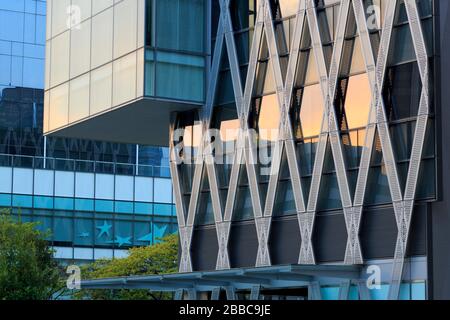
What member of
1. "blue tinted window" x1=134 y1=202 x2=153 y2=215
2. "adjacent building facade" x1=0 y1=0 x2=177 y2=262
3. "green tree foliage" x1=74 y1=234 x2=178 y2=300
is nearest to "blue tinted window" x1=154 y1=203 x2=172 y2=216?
"adjacent building facade" x1=0 y1=0 x2=177 y2=262

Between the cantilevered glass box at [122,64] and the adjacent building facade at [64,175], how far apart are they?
130 feet

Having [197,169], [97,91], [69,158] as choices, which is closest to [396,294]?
[197,169]

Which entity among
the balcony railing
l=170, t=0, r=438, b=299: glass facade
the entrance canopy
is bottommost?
the entrance canopy

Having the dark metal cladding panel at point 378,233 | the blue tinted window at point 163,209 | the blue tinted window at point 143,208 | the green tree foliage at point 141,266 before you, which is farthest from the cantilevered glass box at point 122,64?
the blue tinted window at point 163,209

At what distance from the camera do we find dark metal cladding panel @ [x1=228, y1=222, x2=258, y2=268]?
43094 mm

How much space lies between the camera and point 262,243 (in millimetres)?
42344

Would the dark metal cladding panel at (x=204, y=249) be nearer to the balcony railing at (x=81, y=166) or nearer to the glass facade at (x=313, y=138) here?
the glass facade at (x=313, y=138)

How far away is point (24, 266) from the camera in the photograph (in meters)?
62.2

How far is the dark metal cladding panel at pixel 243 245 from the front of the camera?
43.1 meters

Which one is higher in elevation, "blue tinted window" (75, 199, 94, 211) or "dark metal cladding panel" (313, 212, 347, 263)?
"blue tinted window" (75, 199, 94, 211)

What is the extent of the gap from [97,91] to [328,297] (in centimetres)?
1384

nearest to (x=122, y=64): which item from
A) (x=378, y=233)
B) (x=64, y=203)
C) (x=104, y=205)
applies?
(x=378, y=233)

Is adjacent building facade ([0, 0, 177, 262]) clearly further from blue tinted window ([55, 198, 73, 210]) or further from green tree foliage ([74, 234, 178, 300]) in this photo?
green tree foliage ([74, 234, 178, 300])

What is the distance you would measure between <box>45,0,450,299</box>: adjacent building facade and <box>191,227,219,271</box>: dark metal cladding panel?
0.28 feet
